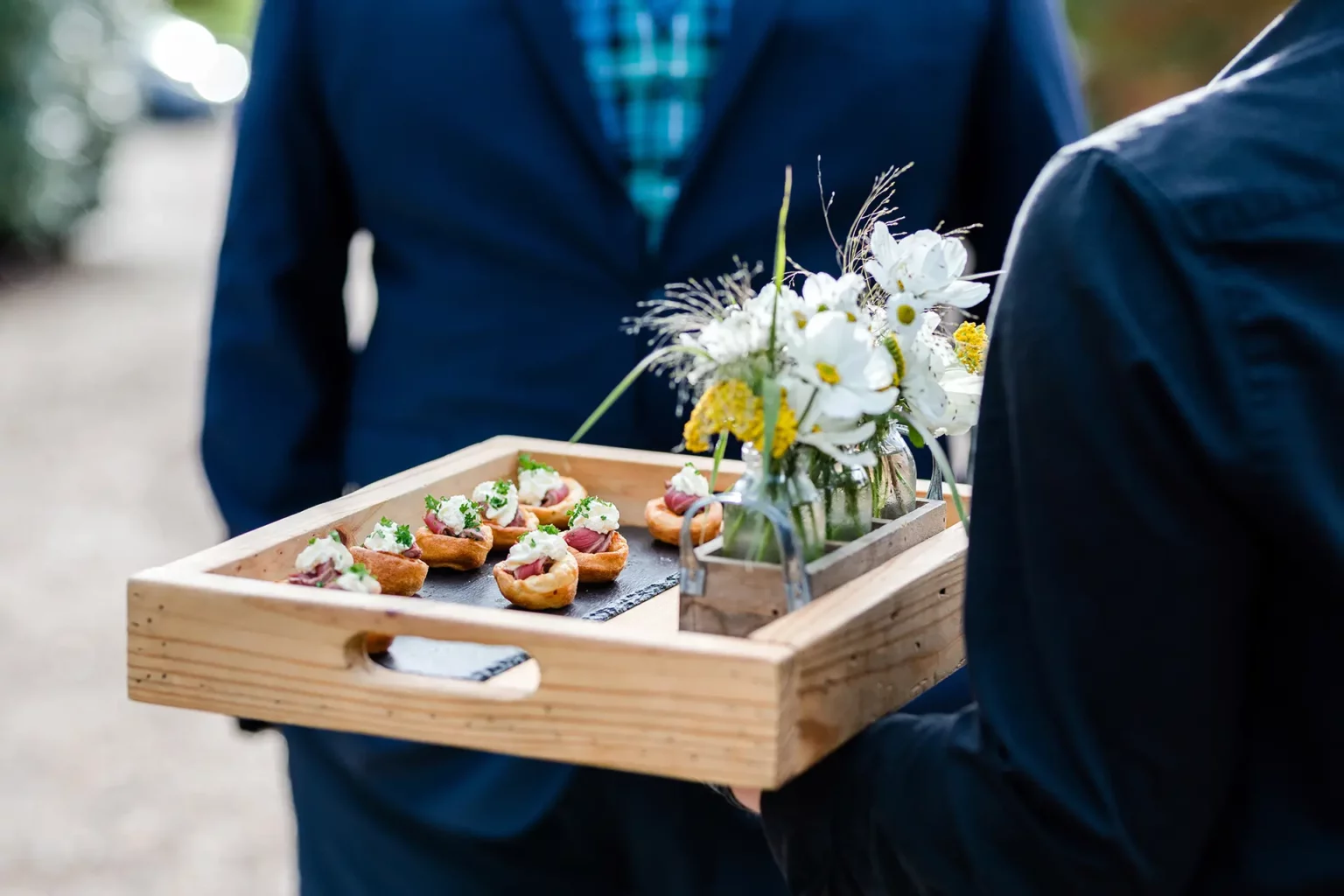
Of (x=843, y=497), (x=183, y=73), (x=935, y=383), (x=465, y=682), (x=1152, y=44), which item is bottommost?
(x=465, y=682)

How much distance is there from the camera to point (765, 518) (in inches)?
55.7

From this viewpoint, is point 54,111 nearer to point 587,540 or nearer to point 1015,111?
point 1015,111

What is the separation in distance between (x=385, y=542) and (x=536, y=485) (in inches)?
11.4

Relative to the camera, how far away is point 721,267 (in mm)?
2041

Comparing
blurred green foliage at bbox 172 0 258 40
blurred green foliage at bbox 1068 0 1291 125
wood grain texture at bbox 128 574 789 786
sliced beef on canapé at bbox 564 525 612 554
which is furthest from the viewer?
blurred green foliage at bbox 172 0 258 40

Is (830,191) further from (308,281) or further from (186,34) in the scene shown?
(186,34)

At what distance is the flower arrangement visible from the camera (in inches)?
53.4

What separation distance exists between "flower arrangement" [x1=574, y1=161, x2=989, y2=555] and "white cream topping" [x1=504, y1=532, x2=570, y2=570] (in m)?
0.21

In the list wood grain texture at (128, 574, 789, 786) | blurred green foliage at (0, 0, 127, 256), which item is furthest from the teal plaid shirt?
blurred green foliage at (0, 0, 127, 256)

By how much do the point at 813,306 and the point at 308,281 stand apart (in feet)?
3.68

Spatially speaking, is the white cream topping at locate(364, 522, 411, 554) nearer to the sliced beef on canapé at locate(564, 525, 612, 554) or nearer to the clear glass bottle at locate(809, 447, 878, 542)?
the sliced beef on canapé at locate(564, 525, 612, 554)

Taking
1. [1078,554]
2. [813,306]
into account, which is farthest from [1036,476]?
[813,306]

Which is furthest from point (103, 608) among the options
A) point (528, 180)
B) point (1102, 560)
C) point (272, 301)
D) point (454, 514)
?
point (1102, 560)

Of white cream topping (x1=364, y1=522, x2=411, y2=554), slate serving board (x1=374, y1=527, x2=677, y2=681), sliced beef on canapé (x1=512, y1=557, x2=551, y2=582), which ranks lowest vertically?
slate serving board (x1=374, y1=527, x2=677, y2=681)
